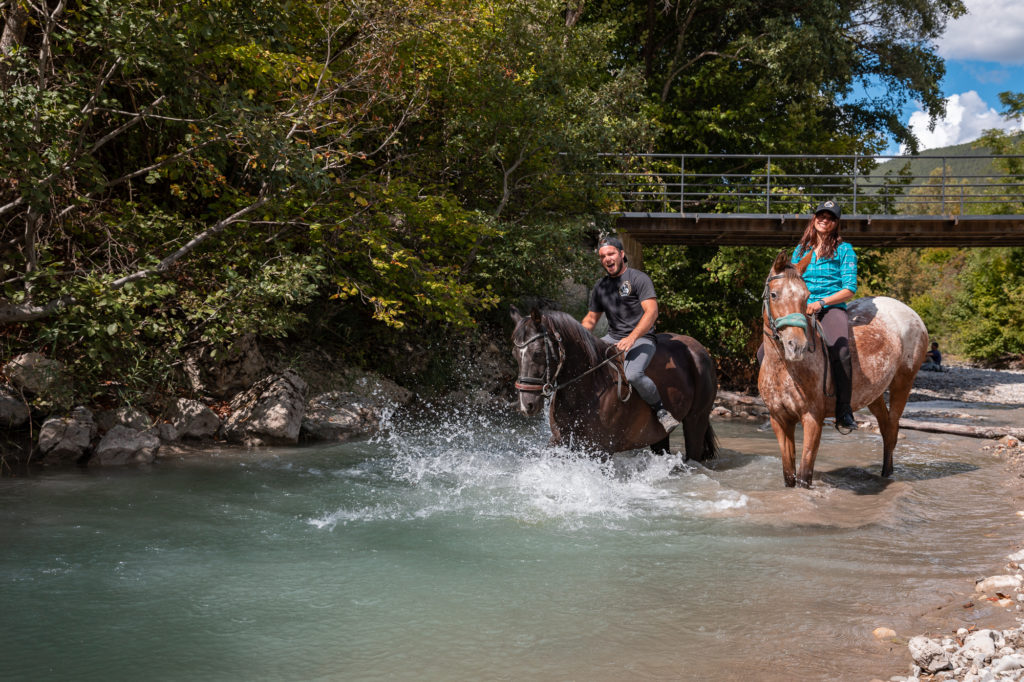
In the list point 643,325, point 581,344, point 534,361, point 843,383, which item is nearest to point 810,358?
point 843,383

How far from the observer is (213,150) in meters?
9.68

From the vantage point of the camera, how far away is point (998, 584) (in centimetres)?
469

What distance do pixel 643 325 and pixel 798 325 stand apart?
4.99 ft

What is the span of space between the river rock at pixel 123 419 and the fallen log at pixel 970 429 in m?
12.2

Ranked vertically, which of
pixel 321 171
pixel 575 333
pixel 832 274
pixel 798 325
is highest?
pixel 321 171

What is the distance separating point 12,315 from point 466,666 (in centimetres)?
789

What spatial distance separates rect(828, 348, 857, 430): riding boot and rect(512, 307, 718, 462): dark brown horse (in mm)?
1715

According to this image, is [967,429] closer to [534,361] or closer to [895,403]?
[895,403]

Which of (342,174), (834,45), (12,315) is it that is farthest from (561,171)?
(834,45)

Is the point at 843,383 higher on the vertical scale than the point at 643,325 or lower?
lower

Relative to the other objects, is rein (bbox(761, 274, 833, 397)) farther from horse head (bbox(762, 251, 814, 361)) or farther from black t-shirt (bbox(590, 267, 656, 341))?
black t-shirt (bbox(590, 267, 656, 341))

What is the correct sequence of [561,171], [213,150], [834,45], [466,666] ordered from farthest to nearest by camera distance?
[834,45], [561,171], [213,150], [466,666]

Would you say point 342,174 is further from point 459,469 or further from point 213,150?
point 459,469

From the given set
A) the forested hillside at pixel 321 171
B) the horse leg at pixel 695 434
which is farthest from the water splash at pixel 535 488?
the forested hillside at pixel 321 171
